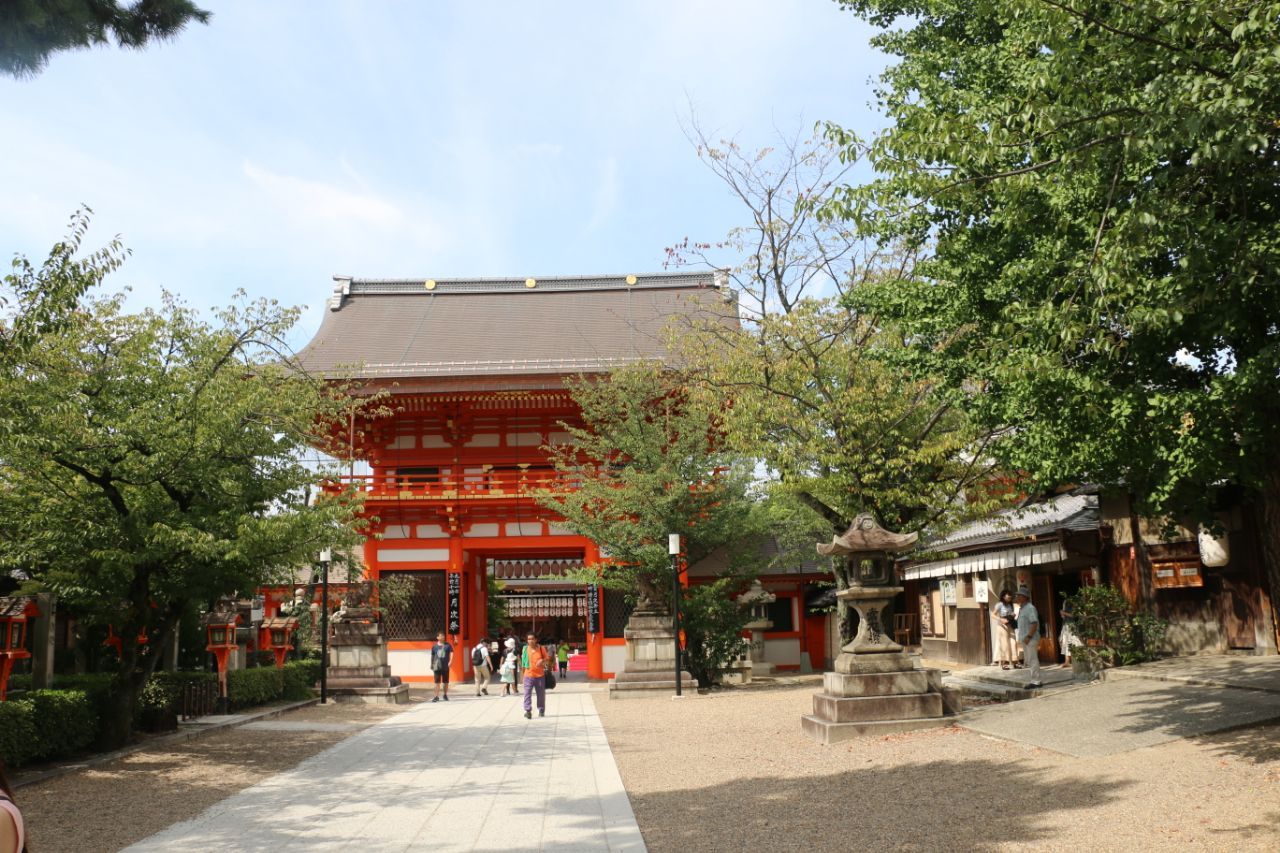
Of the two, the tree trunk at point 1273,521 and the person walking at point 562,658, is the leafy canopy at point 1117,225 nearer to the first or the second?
the tree trunk at point 1273,521

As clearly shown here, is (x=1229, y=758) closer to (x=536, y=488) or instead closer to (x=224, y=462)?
(x=224, y=462)

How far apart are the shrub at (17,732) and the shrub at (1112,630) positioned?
536 inches

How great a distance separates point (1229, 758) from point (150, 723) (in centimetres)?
1381

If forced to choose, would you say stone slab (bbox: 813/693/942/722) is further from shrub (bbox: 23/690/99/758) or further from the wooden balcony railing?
the wooden balcony railing

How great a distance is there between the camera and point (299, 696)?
21234mm

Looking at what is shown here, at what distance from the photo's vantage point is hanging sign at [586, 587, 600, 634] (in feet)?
82.6

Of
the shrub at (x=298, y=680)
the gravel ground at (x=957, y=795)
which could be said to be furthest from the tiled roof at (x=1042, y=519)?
the shrub at (x=298, y=680)

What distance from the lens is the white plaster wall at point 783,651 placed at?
90.4ft

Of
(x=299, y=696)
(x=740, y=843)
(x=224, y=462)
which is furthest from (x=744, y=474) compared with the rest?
(x=740, y=843)

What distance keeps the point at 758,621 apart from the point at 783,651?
3068 millimetres

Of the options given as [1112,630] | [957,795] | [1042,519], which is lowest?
[957,795]

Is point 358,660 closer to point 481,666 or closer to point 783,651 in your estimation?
point 481,666

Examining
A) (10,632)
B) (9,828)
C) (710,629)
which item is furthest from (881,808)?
(710,629)

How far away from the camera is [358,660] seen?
2158 centimetres
